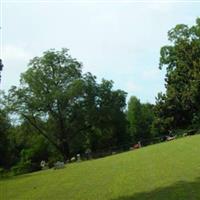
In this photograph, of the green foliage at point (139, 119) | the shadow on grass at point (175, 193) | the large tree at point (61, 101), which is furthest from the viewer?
the green foliage at point (139, 119)

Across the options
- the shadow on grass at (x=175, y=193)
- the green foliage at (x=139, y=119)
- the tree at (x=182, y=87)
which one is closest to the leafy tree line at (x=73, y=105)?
the tree at (x=182, y=87)

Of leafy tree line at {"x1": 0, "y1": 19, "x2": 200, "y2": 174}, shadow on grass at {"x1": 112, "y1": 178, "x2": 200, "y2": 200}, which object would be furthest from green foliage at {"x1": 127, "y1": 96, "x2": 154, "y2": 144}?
shadow on grass at {"x1": 112, "y1": 178, "x2": 200, "y2": 200}

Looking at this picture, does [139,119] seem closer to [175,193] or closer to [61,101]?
[61,101]

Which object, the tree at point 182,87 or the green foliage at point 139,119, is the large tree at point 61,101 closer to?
the tree at point 182,87

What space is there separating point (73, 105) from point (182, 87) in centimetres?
1409

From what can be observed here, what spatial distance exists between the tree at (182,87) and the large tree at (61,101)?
7.06 metres

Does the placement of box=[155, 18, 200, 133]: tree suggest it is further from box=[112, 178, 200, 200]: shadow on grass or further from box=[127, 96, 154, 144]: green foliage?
box=[112, 178, 200, 200]: shadow on grass

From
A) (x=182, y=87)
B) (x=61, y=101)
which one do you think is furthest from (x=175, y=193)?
(x=182, y=87)

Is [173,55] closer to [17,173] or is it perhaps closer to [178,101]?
[178,101]

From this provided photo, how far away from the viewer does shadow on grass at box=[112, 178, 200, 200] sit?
12509mm

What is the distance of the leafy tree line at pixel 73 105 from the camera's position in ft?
200

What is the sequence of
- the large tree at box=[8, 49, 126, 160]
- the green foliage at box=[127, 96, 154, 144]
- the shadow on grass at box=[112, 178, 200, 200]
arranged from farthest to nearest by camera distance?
1. the green foliage at box=[127, 96, 154, 144]
2. the large tree at box=[8, 49, 126, 160]
3. the shadow on grass at box=[112, 178, 200, 200]

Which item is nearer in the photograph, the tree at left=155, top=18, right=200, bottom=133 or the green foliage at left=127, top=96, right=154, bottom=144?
the tree at left=155, top=18, right=200, bottom=133

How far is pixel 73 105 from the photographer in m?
61.3
